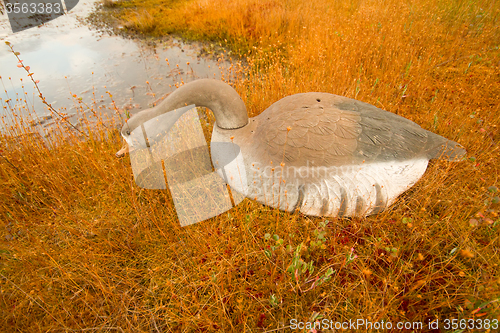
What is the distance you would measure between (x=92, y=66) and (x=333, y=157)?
251 inches

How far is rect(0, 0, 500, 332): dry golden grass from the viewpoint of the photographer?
63.4 inches

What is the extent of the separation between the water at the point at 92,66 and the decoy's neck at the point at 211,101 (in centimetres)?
189

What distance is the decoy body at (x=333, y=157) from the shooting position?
6.77ft

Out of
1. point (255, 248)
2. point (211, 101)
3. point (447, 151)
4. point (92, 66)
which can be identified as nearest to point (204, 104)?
point (211, 101)

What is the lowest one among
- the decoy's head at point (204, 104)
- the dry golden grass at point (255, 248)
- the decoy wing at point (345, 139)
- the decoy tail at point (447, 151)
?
the dry golden grass at point (255, 248)

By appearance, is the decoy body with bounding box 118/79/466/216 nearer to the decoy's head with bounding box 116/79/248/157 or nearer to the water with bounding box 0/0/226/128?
the decoy's head with bounding box 116/79/248/157

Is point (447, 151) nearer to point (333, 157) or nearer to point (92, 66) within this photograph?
point (333, 157)

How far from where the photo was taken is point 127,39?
278 inches

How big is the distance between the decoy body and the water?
267 cm

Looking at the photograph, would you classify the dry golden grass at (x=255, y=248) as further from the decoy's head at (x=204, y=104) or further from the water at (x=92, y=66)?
the water at (x=92, y=66)

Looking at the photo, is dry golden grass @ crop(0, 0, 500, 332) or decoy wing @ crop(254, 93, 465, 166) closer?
dry golden grass @ crop(0, 0, 500, 332)

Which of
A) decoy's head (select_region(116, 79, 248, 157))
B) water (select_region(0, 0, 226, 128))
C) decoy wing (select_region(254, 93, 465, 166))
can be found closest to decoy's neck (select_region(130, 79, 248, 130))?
decoy's head (select_region(116, 79, 248, 157))

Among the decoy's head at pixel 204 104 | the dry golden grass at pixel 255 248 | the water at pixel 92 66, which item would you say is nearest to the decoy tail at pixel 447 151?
the dry golden grass at pixel 255 248

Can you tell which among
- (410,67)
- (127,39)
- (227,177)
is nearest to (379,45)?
(410,67)
